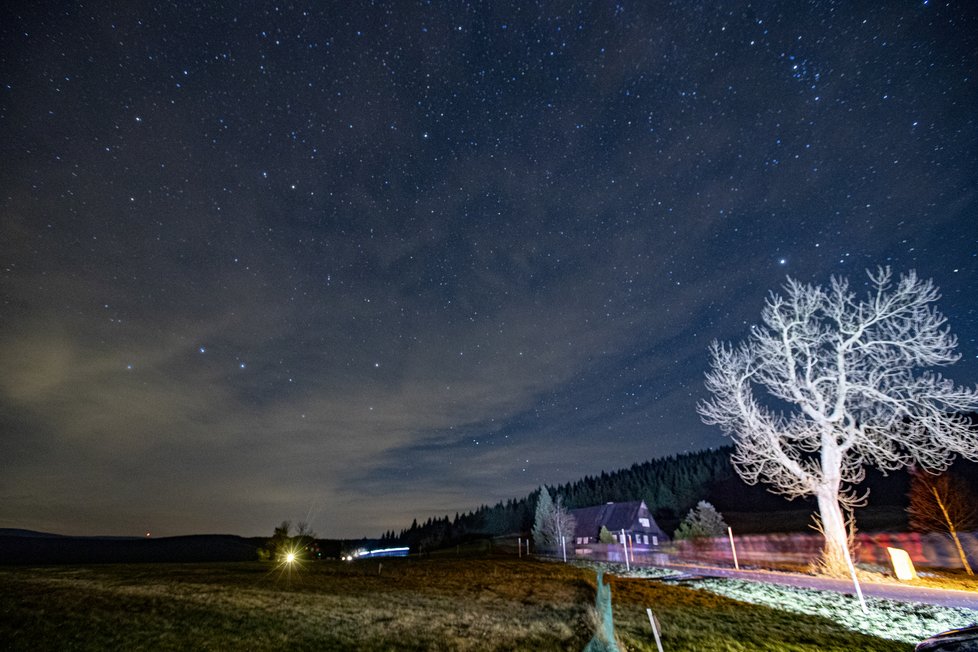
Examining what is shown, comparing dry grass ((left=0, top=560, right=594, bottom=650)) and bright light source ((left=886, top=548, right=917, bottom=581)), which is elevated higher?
bright light source ((left=886, top=548, right=917, bottom=581))

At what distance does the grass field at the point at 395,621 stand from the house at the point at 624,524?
62.7 meters

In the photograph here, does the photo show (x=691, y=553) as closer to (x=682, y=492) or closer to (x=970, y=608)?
(x=970, y=608)

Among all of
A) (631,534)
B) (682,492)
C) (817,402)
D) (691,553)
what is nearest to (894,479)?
(682,492)

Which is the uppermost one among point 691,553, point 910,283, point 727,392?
point 910,283

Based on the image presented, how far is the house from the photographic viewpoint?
75.1 metres

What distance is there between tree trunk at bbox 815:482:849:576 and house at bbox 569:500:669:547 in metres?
59.6

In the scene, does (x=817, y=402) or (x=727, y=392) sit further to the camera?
(x=727, y=392)

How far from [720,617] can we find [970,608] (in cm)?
549

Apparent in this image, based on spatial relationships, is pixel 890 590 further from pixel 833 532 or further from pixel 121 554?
pixel 121 554

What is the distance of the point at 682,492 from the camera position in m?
99.2

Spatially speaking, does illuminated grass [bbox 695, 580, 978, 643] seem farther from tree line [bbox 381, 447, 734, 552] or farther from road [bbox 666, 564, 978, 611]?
tree line [bbox 381, 447, 734, 552]

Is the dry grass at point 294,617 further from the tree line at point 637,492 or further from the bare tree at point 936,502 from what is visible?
the tree line at point 637,492

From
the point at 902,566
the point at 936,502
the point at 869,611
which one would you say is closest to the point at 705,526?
the point at 936,502

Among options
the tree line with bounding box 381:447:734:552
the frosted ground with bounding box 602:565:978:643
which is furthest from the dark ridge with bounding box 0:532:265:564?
the frosted ground with bounding box 602:565:978:643
